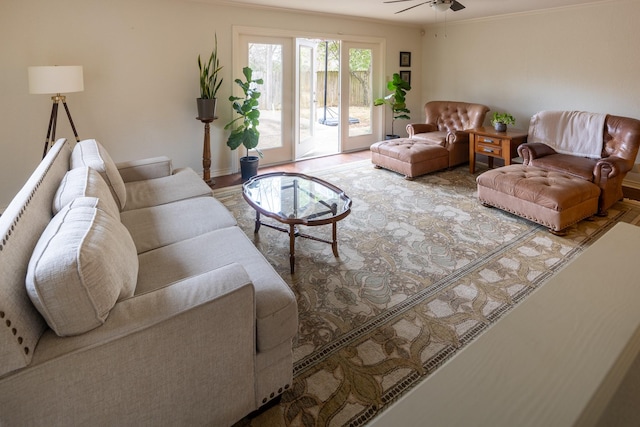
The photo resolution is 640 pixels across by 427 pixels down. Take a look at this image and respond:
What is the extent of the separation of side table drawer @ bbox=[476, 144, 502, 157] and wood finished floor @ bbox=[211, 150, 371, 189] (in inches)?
70.9

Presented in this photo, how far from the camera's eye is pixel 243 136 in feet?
16.4

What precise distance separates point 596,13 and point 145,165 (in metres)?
5.67

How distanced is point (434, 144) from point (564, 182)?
214 centimetres

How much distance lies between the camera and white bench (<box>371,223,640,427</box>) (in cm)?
42

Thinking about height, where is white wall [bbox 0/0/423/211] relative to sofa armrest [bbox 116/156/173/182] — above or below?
above

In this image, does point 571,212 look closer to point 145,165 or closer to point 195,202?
point 195,202

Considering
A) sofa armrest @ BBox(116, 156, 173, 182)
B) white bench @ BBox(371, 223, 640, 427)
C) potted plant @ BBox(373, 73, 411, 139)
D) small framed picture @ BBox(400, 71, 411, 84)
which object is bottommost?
white bench @ BBox(371, 223, 640, 427)

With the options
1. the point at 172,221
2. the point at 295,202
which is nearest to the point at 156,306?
the point at 172,221

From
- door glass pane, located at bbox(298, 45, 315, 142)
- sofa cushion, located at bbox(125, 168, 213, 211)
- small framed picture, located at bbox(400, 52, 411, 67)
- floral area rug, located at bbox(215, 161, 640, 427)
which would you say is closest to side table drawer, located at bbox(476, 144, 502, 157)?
floral area rug, located at bbox(215, 161, 640, 427)

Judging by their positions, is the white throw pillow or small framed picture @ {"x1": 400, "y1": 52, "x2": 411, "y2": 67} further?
small framed picture @ {"x1": 400, "y1": 52, "x2": 411, "y2": 67}

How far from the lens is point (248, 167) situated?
5.18 meters

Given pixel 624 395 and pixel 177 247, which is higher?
pixel 624 395

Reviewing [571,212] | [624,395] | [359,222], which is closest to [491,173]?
[571,212]

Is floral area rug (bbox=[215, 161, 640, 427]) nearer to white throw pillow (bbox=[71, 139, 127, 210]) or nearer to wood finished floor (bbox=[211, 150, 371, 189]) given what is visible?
wood finished floor (bbox=[211, 150, 371, 189])
